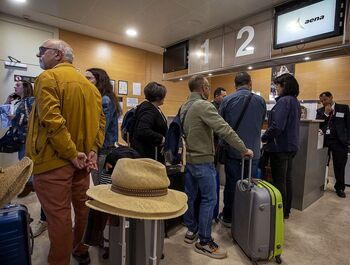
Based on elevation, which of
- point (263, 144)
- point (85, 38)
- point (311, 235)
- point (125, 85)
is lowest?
point (311, 235)

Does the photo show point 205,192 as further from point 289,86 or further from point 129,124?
point 289,86

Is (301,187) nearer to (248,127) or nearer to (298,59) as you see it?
(248,127)

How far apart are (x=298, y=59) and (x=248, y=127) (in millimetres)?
1781

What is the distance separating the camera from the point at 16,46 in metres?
4.07

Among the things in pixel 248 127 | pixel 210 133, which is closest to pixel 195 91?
pixel 210 133

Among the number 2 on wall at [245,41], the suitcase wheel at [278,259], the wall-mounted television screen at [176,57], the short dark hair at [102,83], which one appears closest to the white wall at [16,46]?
the wall-mounted television screen at [176,57]

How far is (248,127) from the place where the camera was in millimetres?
2248

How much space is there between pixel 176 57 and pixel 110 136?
312cm

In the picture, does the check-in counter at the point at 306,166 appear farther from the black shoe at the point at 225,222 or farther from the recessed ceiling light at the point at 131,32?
the recessed ceiling light at the point at 131,32

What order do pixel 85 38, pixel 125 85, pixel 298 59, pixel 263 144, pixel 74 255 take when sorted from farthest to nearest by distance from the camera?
pixel 125 85
pixel 85 38
pixel 298 59
pixel 263 144
pixel 74 255

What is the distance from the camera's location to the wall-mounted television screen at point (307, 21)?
2.75 meters

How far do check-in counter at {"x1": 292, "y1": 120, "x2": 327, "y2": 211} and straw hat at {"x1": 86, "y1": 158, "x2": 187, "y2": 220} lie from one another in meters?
2.37

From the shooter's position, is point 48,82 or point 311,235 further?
point 311,235

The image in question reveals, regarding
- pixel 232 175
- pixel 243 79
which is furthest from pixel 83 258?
pixel 243 79
